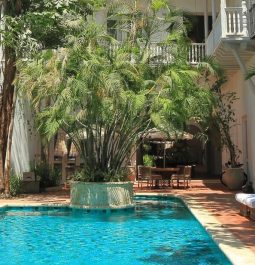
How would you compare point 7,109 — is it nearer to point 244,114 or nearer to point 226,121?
point 226,121

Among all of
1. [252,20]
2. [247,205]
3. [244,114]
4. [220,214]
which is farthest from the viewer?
[244,114]

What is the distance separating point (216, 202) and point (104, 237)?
5.06 metres

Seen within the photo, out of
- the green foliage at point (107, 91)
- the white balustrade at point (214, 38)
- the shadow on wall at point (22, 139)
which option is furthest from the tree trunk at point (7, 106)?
the white balustrade at point (214, 38)

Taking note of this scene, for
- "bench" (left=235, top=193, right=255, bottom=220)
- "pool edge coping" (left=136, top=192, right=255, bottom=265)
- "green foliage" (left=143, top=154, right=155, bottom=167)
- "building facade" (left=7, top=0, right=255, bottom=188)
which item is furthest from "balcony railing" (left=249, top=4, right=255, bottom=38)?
"green foliage" (left=143, top=154, right=155, bottom=167)

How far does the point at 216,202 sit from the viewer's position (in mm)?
12219

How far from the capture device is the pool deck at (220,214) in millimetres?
6260

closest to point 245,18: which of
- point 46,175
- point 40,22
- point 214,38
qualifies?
point 214,38

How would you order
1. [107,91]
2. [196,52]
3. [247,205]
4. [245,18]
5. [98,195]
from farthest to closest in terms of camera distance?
[196,52], [245,18], [98,195], [107,91], [247,205]

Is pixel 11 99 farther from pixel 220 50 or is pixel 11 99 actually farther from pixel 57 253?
pixel 57 253

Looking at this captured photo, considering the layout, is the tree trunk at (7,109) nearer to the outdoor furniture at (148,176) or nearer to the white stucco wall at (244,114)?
the outdoor furniture at (148,176)

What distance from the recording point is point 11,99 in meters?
14.1

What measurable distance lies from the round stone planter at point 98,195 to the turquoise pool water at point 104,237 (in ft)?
0.71

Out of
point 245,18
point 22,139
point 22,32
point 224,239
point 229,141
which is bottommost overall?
point 224,239

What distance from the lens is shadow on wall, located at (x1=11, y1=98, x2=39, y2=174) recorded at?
53.5 feet
